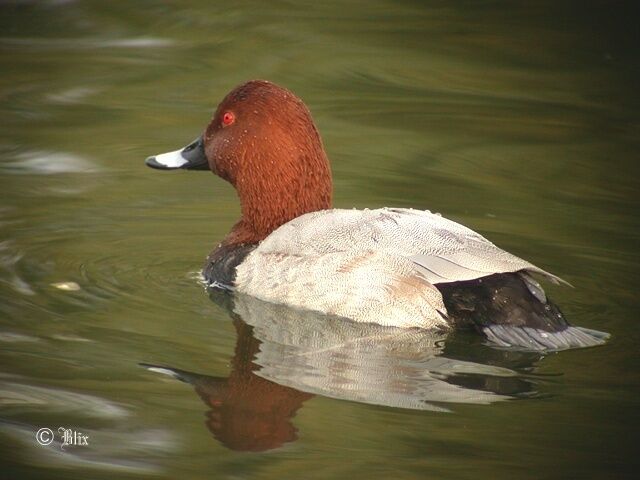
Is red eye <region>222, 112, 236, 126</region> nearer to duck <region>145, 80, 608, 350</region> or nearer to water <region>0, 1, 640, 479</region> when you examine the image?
duck <region>145, 80, 608, 350</region>

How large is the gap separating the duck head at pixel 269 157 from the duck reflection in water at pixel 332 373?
2.58 ft

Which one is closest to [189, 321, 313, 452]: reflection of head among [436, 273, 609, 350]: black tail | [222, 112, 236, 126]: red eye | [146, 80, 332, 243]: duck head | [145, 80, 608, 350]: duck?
[145, 80, 608, 350]: duck

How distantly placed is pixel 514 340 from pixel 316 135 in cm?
171

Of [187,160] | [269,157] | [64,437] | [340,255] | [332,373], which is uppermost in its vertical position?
[269,157]

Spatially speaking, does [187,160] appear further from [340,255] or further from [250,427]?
[250,427]

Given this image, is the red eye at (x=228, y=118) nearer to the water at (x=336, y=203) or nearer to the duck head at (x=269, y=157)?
the duck head at (x=269, y=157)

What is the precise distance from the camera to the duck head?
6875 millimetres

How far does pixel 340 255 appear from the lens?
244 inches

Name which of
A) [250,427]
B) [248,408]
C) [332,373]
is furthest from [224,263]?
[250,427]

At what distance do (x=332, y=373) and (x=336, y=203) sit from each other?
283cm

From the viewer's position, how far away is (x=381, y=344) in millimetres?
5918

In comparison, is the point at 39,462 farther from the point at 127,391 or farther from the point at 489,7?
the point at 489,7

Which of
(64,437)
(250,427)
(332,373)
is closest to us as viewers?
(64,437)

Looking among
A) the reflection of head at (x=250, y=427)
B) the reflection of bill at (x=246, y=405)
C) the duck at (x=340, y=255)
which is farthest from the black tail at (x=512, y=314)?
the reflection of head at (x=250, y=427)
